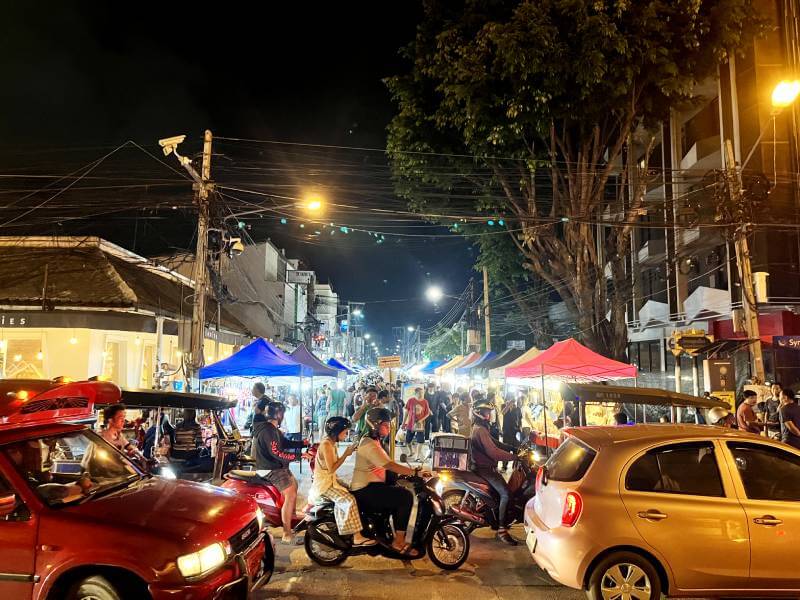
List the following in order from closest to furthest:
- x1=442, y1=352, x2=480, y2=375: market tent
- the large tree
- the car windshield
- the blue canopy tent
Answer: the car windshield < the large tree < x1=442, y1=352, x2=480, y2=375: market tent < the blue canopy tent

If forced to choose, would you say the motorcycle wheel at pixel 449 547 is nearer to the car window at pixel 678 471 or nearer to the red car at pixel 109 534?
the red car at pixel 109 534

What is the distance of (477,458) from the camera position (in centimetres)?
738

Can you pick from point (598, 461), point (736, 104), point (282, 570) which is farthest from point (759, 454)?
point (736, 104)

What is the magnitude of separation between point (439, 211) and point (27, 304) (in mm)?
11947

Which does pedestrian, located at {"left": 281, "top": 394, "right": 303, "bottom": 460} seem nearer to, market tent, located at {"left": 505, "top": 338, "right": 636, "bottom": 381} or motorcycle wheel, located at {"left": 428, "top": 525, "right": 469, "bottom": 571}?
market tent, located at {"left": 505, "top": 338, "right": 636, "bottom": 381}

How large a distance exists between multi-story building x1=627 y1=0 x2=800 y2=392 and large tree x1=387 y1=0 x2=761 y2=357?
234 centimetres

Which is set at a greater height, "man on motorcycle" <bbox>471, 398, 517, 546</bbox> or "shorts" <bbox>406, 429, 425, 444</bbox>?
"man on motorcycle" <bbox>471, 398, 517, 546</bbox>

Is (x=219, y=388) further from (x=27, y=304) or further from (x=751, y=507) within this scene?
(x=751, y=507)

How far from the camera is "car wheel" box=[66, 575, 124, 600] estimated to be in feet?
12.1

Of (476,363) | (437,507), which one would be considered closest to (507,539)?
(437,507)

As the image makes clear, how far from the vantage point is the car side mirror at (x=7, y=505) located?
3.76 meters

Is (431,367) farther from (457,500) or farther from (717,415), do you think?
(457,500)

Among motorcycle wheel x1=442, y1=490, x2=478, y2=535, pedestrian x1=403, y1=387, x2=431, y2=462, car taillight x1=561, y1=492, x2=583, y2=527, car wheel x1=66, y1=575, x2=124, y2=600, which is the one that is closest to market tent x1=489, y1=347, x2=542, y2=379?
pedestrian x1=403, y1=387, x2=431, y2=462

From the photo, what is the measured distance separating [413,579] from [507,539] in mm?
1900
